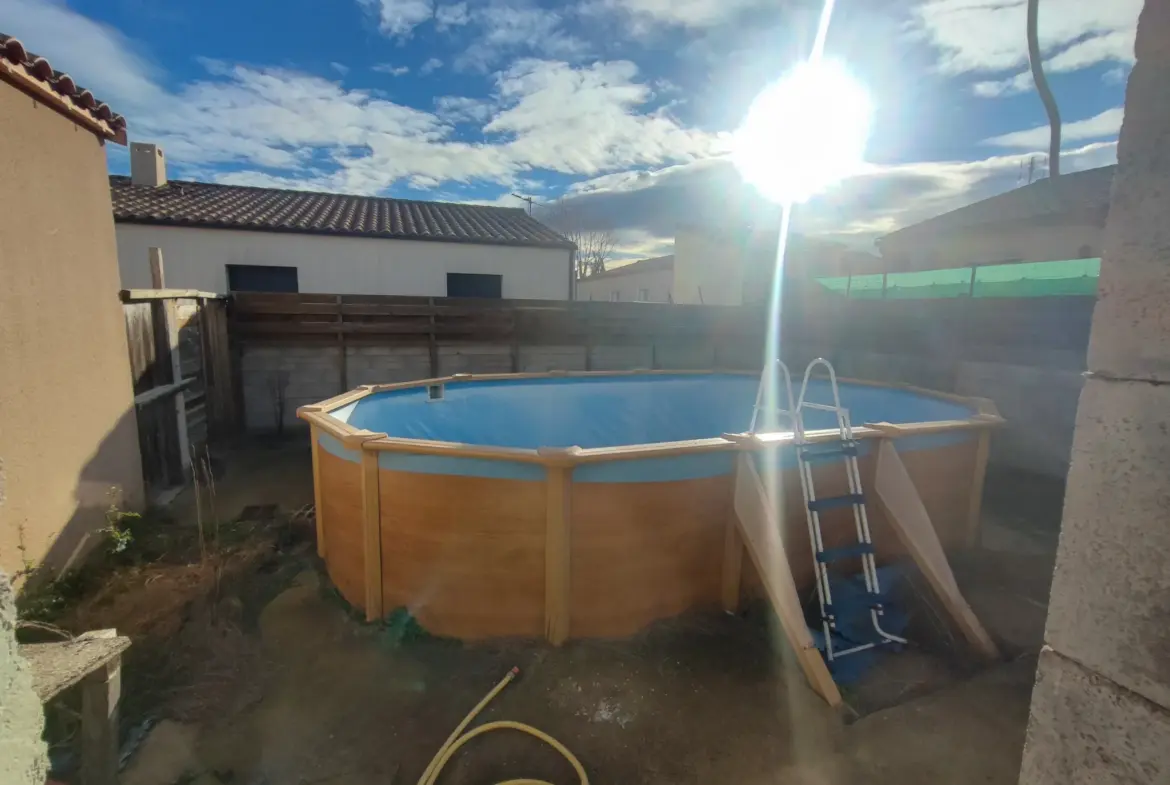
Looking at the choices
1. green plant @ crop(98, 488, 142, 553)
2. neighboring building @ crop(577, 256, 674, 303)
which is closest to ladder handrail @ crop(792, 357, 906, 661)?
green plant @ crop(98, 488, 142, 553)

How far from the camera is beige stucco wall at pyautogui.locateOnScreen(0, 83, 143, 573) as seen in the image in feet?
10.5

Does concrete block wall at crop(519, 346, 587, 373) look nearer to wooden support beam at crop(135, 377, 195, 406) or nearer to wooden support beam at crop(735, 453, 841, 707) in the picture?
wooden support beam at crop(135, 377, 195, 406)

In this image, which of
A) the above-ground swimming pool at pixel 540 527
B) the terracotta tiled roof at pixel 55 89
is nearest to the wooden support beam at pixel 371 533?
the above-ground swimming pool at pixel 540 527

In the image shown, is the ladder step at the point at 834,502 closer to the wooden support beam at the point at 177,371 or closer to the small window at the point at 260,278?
the wooden support beam at the point at 177,371

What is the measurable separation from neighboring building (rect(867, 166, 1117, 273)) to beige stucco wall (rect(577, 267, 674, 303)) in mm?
9704

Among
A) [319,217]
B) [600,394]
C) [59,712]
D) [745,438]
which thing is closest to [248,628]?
[59,712]

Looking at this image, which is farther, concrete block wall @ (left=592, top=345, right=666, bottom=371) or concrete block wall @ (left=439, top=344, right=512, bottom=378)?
concrete block wall @ (left=592, top=345, right=666, bottom=371)

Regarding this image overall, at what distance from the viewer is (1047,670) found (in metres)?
1.07

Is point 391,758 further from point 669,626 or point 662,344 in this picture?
point 662,344

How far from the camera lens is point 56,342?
363 cm

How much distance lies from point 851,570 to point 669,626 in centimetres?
167

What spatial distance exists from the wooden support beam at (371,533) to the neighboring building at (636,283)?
64.2ft

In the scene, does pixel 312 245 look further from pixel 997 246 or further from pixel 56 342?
pixel 997 246

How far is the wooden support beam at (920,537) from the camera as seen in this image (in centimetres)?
329
